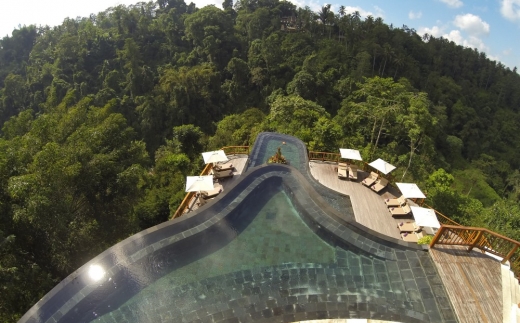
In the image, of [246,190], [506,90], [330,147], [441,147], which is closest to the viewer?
[246,190]

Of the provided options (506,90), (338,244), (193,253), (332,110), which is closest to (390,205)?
(338,244)

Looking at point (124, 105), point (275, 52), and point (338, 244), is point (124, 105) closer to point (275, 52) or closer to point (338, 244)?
point (275, 52)

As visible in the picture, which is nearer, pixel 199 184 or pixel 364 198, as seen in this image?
pixel 199 184

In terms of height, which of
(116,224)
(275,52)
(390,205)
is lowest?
(116,224)

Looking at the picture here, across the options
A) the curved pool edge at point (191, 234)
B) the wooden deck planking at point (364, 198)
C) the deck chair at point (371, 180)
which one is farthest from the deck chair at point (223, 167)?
the deck chair at point (371, 180)

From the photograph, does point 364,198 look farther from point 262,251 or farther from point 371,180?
point 262,251

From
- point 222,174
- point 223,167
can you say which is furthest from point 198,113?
point 222,174

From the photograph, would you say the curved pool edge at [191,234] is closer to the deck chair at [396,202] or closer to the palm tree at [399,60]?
the deck chair at [396,202]

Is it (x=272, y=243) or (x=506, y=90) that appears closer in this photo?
(x=272, y=243)
